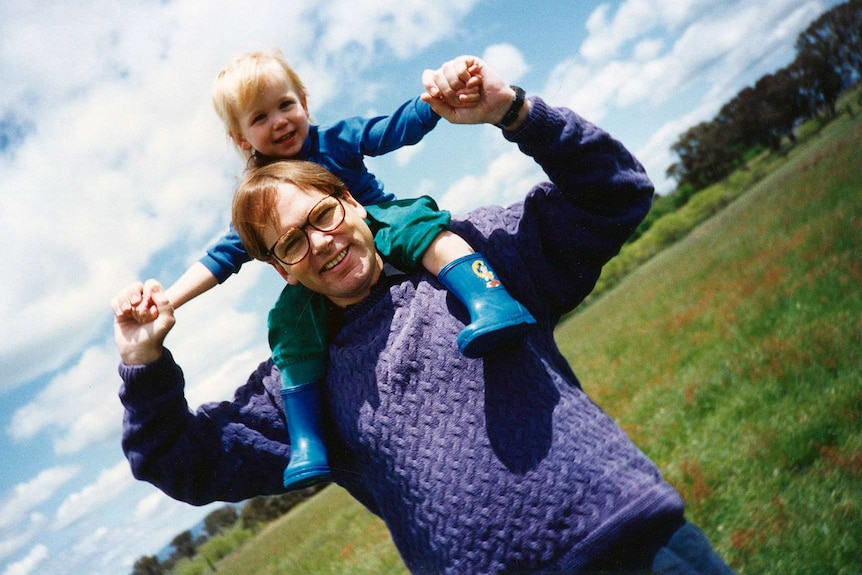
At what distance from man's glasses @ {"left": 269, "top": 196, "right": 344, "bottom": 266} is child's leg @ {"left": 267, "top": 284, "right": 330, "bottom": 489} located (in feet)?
0.84

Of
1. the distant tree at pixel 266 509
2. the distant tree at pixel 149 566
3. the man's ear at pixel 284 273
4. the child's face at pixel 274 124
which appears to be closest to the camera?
the man's ear at pixel 284 273

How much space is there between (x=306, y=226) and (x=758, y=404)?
5301 mm

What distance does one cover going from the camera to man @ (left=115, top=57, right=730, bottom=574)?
157cm

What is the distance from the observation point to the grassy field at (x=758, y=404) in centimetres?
352

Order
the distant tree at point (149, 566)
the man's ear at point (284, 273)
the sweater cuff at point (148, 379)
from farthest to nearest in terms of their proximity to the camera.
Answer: the distant tree at point (149, 566) → the man's ear at point (284, 273) → the sweater cuff at point (148, 379)

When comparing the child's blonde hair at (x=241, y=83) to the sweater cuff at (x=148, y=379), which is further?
the child's blonde hair at (x=241, y=83)

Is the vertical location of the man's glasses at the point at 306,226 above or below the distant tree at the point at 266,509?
above

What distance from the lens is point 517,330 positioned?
167cm

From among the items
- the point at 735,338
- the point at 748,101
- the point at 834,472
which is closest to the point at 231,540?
the point at 735,338

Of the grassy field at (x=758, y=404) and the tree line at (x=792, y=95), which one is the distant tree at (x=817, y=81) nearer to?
the tree line at (x=792, y=95)

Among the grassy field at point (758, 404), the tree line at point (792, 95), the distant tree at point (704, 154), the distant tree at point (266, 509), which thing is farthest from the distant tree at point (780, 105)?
the distant tree at point (266, 509)

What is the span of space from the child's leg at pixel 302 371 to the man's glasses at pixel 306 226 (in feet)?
0.84

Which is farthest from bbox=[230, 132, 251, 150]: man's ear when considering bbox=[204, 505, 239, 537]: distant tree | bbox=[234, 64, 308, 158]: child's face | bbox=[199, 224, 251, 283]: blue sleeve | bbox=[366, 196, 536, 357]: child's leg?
bbox=[204, 505, 239, 537]: distant tree

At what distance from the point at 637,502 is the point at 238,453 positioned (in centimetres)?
134
